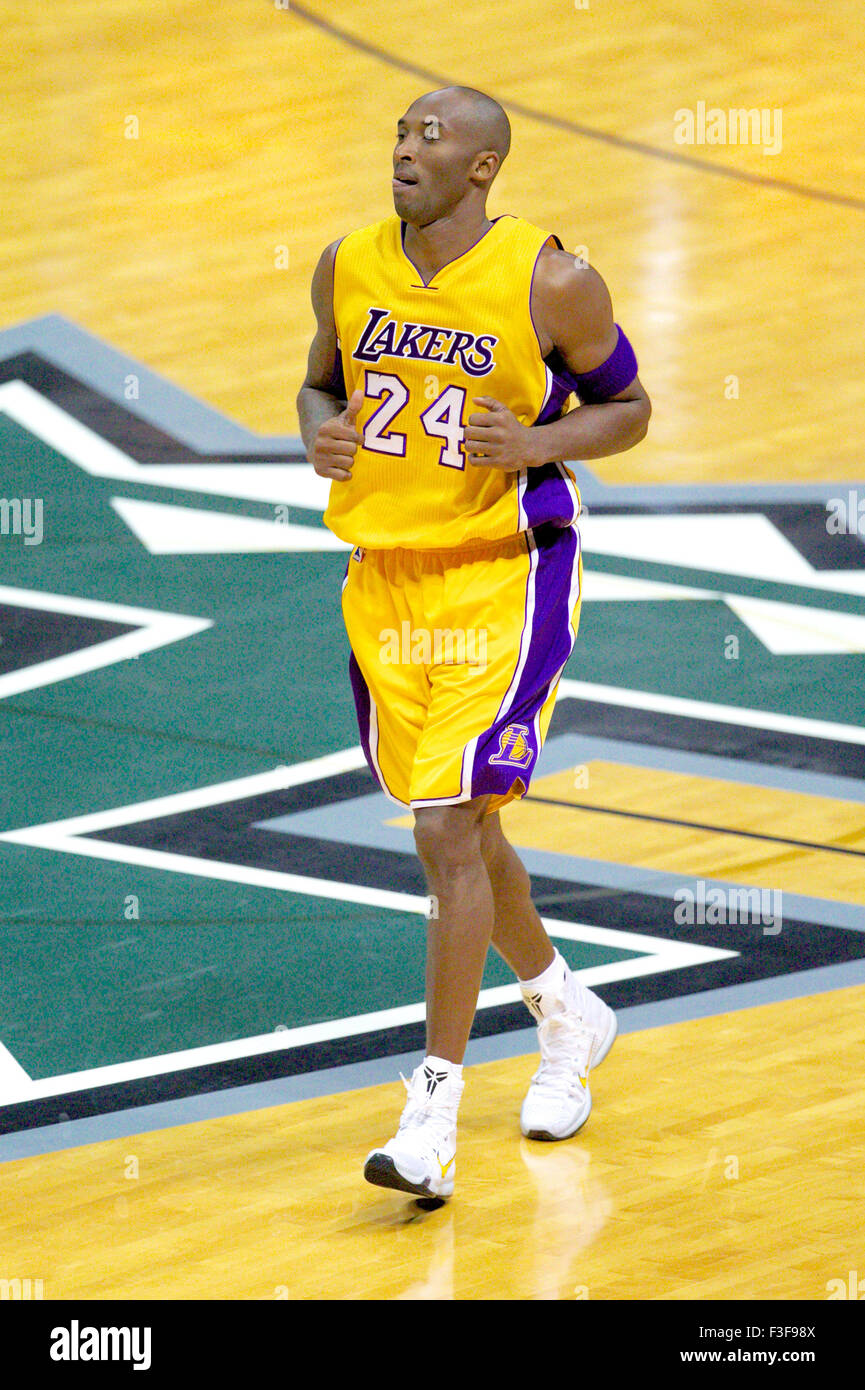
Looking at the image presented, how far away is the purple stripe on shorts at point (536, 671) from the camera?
423 centimetres

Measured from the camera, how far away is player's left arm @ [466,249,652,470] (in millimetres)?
4168

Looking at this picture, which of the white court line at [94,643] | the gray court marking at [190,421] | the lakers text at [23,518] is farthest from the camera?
the gray court marking at [190,421]

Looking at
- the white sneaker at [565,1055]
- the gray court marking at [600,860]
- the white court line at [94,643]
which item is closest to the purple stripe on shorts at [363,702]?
the white sneaker at [565,1055]

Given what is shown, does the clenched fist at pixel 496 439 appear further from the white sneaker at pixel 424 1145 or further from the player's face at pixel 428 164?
the white sneaker at pixel 424 1145

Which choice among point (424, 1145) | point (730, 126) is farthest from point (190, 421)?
point (424, 1145)

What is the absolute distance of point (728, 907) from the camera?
572 centimetres

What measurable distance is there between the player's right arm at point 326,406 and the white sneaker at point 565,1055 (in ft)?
4.03

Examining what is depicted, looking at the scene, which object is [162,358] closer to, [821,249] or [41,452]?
[41,452]

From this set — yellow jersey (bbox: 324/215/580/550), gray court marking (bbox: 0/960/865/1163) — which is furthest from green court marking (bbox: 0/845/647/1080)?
yellow jersey (bbox: 324/215/580/550)

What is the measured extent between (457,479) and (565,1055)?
1.25 m

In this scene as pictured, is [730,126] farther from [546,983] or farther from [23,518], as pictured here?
[546,983]

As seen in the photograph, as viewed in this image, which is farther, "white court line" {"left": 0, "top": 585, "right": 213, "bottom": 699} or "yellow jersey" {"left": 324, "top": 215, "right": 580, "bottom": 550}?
"white court line" {"left": 0, "top": 585, "right": 213, "bottom": 699}

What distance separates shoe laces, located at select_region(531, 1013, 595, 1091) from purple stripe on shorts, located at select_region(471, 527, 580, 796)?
2.18ft

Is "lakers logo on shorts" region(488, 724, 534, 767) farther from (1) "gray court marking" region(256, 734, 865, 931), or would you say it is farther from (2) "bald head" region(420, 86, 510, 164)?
(1) "gray court marking" region(256, 734, 865, 931)
